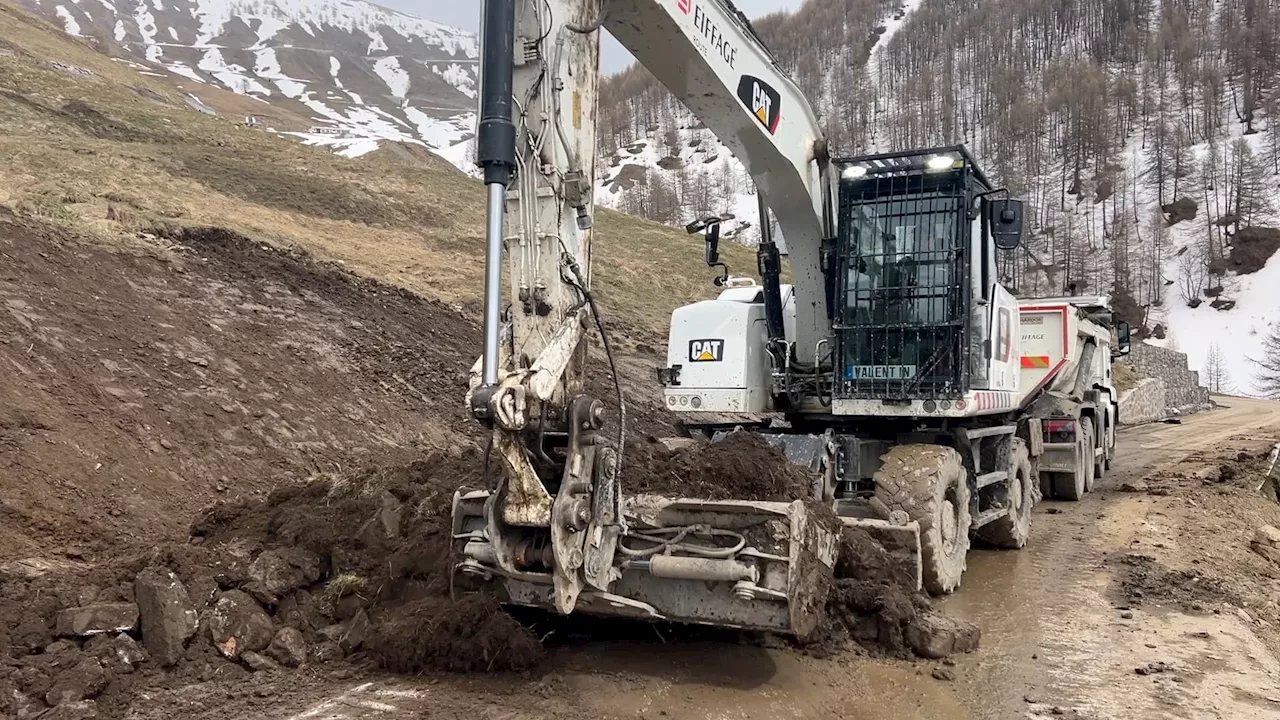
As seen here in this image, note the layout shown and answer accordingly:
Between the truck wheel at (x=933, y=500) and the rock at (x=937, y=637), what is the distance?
2.32 ft

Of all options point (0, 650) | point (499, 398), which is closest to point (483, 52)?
point (499, 398)

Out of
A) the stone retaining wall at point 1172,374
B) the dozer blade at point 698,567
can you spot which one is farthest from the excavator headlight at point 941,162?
the stone retaining wall at point 1172,374

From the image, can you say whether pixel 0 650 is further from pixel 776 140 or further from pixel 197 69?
pixel 197 69

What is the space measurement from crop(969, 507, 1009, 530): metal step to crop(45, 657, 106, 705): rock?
18.9ft

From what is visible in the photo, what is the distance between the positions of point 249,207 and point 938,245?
12094 mm

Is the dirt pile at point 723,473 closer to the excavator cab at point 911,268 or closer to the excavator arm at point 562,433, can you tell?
the excavator arm at point 562,433

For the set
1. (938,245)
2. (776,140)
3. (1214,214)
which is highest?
(1214,214)

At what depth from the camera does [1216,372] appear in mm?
48438

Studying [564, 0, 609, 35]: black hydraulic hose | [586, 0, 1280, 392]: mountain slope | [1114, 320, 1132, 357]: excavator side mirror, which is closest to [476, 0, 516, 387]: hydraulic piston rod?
[564, 0, 609, 35]: black hydraulic hose

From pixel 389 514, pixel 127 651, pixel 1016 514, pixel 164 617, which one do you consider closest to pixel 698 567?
pixel 389 514

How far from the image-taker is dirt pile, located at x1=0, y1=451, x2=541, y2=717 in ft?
12.1

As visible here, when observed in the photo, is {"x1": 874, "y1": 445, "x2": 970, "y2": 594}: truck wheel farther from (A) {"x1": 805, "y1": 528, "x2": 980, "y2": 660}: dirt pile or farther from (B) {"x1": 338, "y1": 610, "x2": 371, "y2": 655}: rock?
(B) {"x1": 338, "y1": 610, "x2": 371, "y2": 655}: rock

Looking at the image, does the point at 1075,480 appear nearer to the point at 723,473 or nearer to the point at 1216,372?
the point at 723,473

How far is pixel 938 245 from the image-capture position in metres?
6.58
